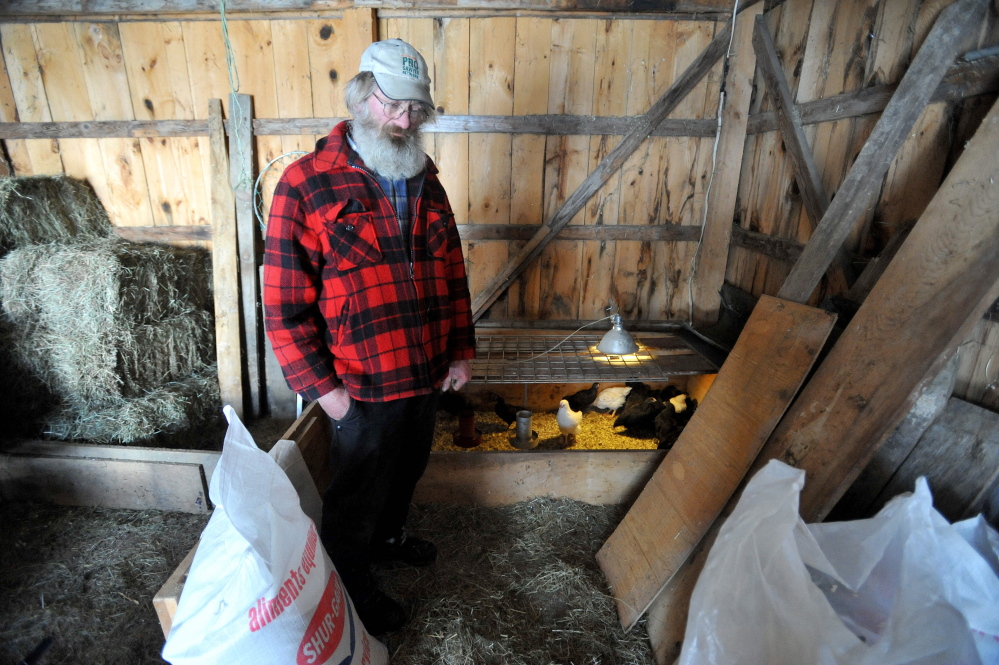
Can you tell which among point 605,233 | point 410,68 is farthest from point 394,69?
point 605,233

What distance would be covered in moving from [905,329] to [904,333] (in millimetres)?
11

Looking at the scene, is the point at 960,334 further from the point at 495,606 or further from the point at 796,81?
the point at 796,81

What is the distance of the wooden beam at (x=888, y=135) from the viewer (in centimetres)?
142

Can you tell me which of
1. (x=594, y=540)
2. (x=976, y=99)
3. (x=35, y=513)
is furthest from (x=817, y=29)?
(x=35, y=513)

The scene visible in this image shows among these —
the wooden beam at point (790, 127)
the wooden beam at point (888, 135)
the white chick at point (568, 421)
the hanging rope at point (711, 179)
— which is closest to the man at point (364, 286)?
the wooden beam at point (888, 135)

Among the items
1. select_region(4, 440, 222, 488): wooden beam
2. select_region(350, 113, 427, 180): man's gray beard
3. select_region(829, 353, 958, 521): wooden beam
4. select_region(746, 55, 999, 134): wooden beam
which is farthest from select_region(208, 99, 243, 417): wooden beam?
select_region(746, 55, 999, 134): wooden beam

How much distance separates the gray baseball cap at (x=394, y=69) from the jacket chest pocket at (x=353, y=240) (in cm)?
35

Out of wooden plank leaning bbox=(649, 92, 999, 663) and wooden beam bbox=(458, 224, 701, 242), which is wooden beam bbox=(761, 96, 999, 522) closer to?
wooden plank leaning bbox=(649, 92, 999, 663)

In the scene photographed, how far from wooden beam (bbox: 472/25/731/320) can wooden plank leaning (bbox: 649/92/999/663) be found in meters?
1.77

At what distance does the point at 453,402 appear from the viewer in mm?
2994

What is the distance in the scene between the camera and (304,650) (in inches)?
39.1

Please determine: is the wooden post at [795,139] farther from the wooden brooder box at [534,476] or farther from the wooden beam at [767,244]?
the wooden brooder box at [534,476]

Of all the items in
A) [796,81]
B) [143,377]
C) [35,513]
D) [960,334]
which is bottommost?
[35,513]

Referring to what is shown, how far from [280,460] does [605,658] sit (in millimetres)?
1233
